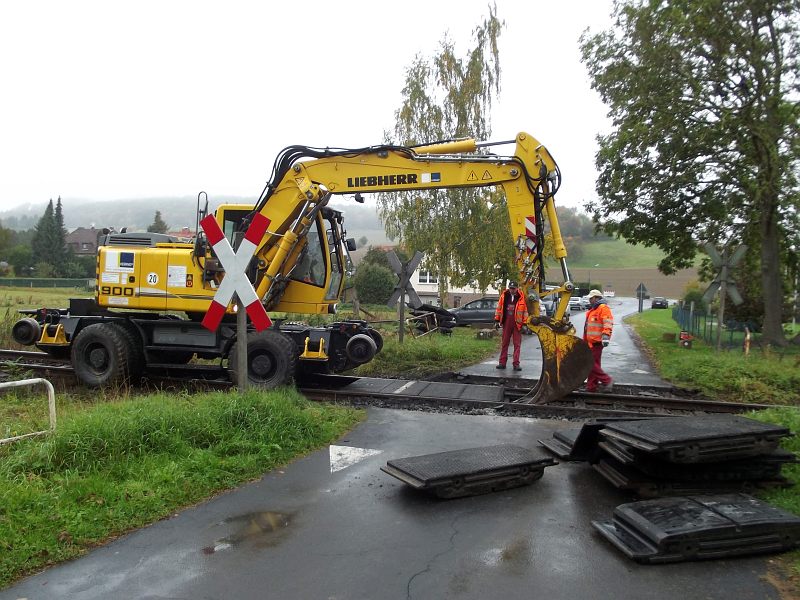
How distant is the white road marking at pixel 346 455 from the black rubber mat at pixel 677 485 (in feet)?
8.61

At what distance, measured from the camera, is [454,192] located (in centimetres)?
2748

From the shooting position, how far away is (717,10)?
58.5 ft

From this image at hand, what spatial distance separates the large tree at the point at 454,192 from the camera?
89.5ft

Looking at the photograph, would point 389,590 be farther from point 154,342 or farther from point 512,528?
point 154,342

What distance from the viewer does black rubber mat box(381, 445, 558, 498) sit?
18.1 feet

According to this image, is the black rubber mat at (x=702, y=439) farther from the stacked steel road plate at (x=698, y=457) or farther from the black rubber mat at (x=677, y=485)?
the black rubber mat at (x=677, y=485)

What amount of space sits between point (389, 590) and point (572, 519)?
73.9 inches

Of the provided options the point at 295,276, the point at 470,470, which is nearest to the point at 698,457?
the point at 470,470

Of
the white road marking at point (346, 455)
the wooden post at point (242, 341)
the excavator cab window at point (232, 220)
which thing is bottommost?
the white road marking at point (346, 455)

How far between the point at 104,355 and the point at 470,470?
7.63m

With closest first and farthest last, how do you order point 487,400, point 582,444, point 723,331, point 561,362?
point 582,444
point 561,362
point 487,400
point 723,331

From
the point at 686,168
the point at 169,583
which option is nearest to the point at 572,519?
the point at 169,583

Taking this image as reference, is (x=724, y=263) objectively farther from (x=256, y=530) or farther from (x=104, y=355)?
(x=104, y=355)

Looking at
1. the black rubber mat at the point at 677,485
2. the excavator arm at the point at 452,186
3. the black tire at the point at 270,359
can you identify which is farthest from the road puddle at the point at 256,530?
the excavator arm at the point at 452,186
